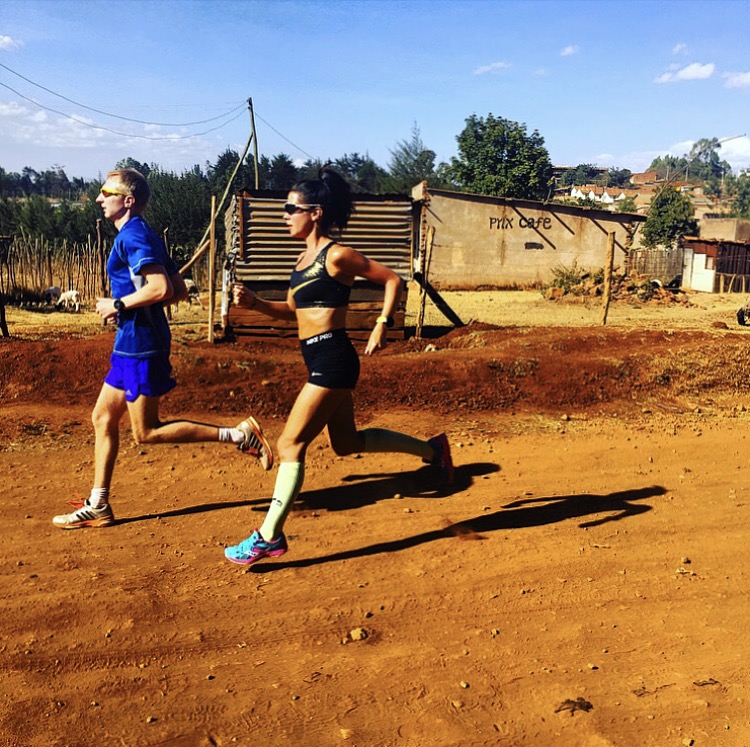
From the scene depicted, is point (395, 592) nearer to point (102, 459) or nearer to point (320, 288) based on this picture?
point (320, 288)

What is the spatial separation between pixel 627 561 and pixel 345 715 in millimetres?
2057

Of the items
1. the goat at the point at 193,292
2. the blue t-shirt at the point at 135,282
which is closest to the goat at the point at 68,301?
the goat at the point at 193,292

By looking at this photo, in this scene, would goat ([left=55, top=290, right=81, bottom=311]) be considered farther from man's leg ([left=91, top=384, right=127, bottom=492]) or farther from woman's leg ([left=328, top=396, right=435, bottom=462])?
woman's leg ([left=328, top=396, right=435, bottom=462])

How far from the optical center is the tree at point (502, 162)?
4412cm

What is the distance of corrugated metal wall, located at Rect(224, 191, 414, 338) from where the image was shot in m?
13.3

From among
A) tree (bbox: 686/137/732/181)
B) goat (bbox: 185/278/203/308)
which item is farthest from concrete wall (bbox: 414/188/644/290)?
tree (bbox: 686/137/732/181)

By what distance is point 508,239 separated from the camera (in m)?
29.3

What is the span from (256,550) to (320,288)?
1.44 m

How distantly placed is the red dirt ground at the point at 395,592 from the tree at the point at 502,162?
3888 cm

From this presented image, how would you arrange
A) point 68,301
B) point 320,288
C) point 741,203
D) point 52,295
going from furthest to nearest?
1. point 741,203
2. point 52,295
3. point 68,301
4. point 320,288

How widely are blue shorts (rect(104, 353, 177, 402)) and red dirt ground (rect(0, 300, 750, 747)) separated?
34.4 inches

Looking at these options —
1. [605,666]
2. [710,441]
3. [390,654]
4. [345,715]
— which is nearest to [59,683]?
[345,715]

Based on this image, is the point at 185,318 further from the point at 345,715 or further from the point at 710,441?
the point at 345,715

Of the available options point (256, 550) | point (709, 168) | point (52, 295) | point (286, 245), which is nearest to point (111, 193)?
point (256, 550)
